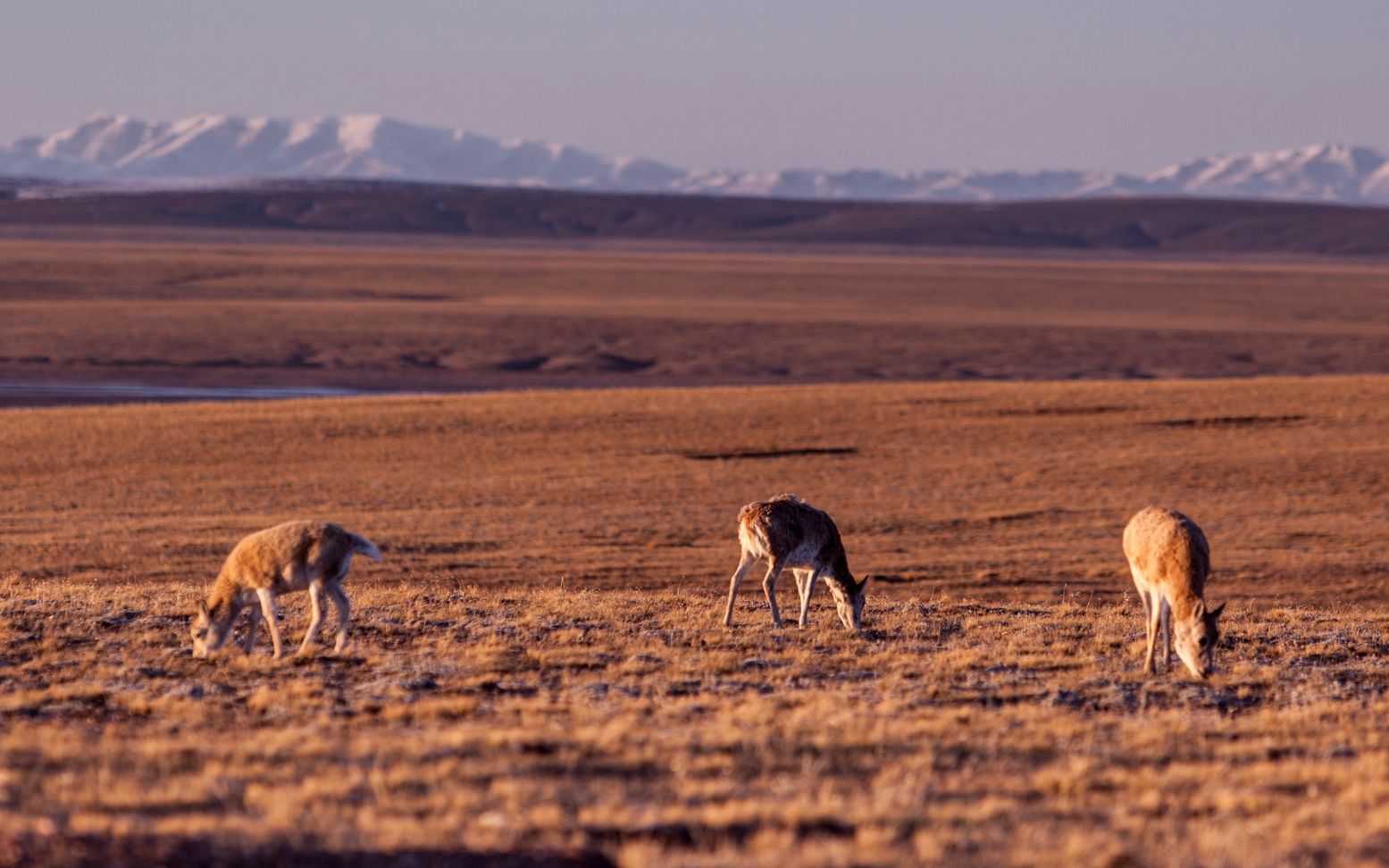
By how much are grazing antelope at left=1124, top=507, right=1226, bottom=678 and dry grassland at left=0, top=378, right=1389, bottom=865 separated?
1.36 ft

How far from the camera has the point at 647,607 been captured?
17.8 metres

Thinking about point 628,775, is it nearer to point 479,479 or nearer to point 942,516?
point 942,516

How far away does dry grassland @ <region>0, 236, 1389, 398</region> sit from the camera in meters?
70.7

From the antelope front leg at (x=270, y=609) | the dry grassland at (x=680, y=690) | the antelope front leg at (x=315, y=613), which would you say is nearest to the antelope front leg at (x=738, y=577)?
the dry grassland at (x=680, y=690)

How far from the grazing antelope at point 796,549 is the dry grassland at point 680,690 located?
57 cm

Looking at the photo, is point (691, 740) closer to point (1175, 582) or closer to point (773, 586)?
point (1175, 582)

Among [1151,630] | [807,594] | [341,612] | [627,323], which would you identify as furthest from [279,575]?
[627,323]

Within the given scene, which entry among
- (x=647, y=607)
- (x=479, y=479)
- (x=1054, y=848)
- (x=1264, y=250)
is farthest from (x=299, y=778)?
(x=1264, y=250)

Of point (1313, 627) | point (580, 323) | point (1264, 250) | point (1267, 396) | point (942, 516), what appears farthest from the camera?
point (1264, 250)

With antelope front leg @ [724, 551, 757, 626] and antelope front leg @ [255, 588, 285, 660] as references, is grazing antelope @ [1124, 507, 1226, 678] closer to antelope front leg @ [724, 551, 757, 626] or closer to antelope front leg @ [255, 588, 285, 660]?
antelope front leg @ [724, 551, 757, 626]

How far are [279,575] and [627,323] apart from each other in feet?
235

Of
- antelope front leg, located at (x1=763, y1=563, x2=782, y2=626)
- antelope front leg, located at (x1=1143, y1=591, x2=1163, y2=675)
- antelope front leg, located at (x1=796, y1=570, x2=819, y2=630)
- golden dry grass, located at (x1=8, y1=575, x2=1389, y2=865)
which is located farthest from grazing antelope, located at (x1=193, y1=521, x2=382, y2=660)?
antelope front leg, located at (x1=1143, y1=591, x2=1163, y2=675)

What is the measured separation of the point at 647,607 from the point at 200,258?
120m

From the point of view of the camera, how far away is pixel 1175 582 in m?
14.0
